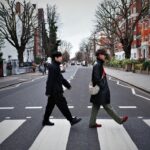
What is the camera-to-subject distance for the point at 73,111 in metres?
11.4

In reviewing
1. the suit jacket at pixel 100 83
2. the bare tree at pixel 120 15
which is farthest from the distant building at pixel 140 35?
the suit jacket at pixel 100 83

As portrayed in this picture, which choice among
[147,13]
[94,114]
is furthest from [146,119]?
[147,13]

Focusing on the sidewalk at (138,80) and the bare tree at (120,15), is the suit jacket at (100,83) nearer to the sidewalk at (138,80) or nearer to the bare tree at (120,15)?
the sidewalk at (138,80)

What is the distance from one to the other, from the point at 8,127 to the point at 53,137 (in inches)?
65.6

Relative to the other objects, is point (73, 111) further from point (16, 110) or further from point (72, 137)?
point (72, 137)

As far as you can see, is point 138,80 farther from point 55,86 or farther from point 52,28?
point 52,28

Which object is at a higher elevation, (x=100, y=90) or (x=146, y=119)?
(x=100, y=90)

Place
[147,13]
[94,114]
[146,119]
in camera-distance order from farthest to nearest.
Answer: [147,13] < [146,119] < [94,114]

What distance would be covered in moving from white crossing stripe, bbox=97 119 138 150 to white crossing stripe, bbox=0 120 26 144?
6.27 ft

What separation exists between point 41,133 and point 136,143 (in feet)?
6.92

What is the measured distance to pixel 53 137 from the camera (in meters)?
7.45

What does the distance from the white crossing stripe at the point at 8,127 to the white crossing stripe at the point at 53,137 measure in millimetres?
678

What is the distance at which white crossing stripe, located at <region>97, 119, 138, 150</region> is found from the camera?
21.7ft

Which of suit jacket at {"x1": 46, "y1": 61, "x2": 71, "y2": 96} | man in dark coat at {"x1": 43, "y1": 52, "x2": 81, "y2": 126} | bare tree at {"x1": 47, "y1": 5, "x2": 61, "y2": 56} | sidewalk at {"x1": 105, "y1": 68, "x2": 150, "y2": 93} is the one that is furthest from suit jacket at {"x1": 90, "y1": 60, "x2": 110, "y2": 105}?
bare tree at {"x1": 47, "y1": 5, "x2": 61, "y2": 56}
